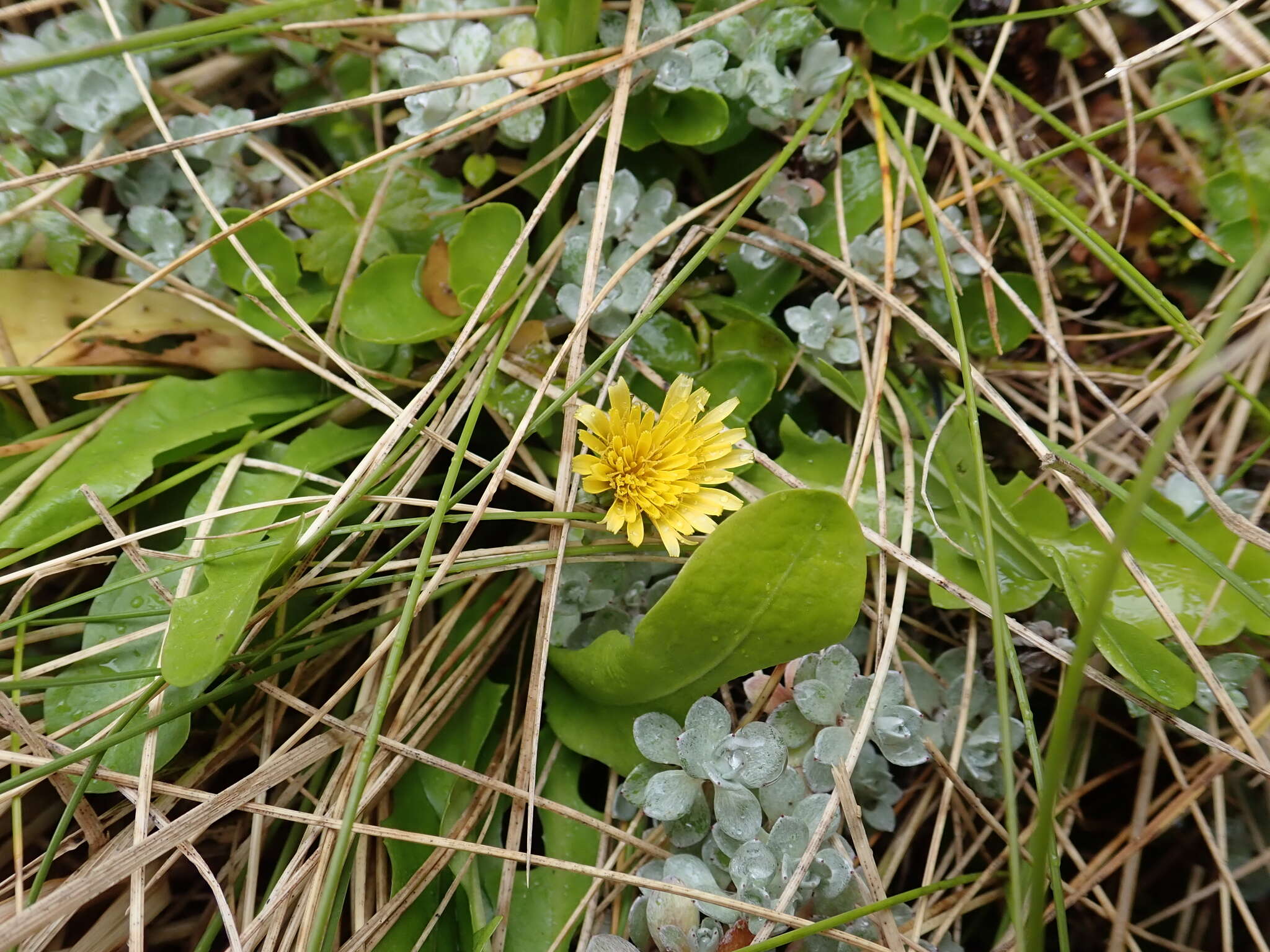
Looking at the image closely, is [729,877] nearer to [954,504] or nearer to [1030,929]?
[1030,929]

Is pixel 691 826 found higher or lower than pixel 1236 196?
lower

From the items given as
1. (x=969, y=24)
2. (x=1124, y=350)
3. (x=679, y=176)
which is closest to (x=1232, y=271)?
(x=1124, y=350)

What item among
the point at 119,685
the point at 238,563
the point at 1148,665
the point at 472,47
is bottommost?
the point at 1148,665

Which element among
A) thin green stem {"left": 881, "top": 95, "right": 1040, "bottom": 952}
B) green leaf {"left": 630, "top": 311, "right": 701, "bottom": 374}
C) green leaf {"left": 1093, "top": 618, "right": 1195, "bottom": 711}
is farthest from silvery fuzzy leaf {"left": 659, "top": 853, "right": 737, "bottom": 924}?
green leaf {"left": 630, "top": 311, "right": 701, "bottom": 374}

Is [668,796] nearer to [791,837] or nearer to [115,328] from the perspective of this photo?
[791,837]

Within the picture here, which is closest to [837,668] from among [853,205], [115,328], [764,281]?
[764,281]

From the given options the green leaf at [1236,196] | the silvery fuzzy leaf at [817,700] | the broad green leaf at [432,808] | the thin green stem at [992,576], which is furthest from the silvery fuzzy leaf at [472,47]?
the green leaf at [1236,196]
